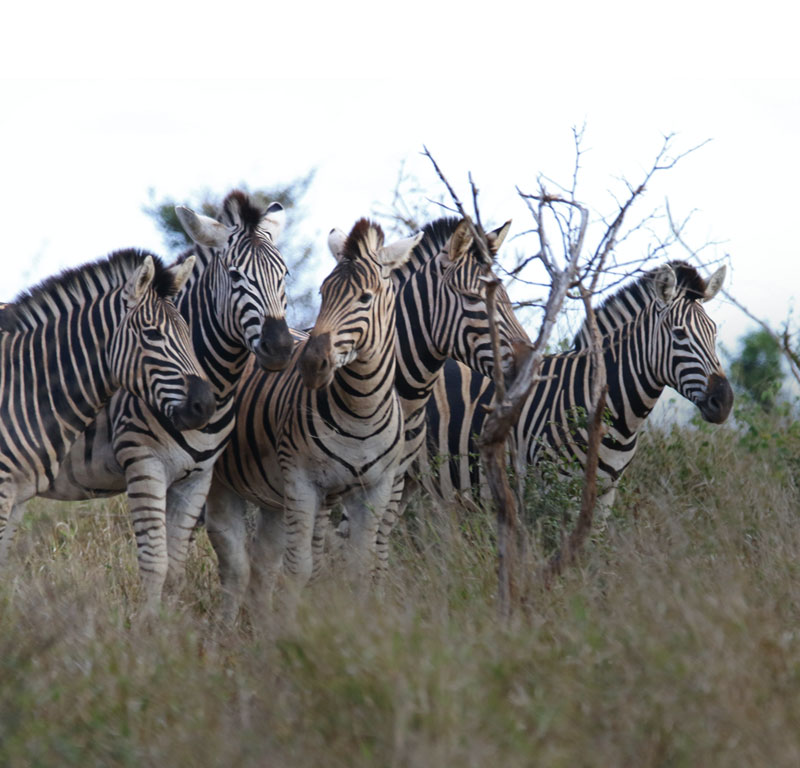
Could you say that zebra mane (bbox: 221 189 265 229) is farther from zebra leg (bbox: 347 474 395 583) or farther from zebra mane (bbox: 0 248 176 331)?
zebra leg (bbox: 347 474 395 583)

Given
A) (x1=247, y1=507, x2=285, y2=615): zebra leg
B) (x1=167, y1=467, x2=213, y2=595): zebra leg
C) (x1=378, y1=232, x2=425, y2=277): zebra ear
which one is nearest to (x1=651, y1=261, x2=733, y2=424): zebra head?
(x1=378, y1=232, x2=425, y2=277): zebra ear

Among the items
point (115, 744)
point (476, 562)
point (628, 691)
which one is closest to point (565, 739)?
point (628, 691)

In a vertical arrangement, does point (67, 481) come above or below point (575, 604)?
above

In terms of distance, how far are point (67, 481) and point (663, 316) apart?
13.3 feet

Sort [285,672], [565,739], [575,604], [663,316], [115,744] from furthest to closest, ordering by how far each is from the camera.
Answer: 1. [663,316]
2. [575,604]
3. [285,672]
4. [115,744]
5. [565,739]

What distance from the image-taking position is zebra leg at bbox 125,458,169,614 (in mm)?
5598

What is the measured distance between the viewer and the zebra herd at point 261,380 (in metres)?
5.35

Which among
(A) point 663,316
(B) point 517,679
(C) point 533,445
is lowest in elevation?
(B) point 517,679

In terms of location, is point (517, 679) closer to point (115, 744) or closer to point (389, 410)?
point (115, 744)

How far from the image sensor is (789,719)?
3.19 metres

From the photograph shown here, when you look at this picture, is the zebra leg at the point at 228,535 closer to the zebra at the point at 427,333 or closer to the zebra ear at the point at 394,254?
the zebra at the point at 427,333

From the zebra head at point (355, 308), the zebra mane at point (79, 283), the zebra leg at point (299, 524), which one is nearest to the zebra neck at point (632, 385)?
the zebra head at point (355, 308)

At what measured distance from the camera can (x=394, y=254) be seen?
5.83 metres

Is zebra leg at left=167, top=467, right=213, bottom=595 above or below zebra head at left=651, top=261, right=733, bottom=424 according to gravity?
below
